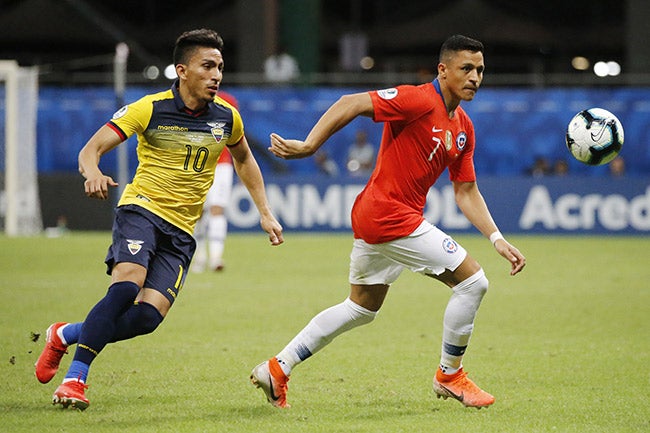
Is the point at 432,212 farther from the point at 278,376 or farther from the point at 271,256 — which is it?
the point at 278,376

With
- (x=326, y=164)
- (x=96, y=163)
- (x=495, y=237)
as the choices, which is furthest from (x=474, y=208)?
(x=326, y=164)

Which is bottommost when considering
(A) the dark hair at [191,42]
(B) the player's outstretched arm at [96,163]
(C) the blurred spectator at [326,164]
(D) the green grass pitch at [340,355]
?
(D) the green grass pitch at [340,355]

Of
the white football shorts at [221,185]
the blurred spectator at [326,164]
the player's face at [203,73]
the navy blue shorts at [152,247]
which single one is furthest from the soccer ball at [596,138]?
the blurred spectator at [326,164]

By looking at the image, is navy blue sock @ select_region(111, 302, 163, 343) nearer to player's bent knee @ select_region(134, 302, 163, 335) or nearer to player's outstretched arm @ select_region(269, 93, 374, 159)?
player's bent knee @ select_region(134, 302, 163, 335)

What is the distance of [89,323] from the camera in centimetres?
625

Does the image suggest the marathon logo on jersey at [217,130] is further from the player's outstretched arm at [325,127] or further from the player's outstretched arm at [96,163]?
the player's outstretched arm at [325,127]

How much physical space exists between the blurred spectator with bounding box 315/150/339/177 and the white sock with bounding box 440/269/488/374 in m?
16.1

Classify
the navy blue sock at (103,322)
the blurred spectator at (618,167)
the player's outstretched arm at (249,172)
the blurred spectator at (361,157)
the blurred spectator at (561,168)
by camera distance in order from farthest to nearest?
the blurred spectator at (361,157) < the blurred spectator at (561,168) < the blurred spectator at (618,167) < the player's outstretched arm at (249,172) < the navy blue sock at (103,322)

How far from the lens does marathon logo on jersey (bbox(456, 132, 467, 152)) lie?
6759 millimetres

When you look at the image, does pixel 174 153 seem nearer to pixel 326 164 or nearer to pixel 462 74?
pixel 462 74

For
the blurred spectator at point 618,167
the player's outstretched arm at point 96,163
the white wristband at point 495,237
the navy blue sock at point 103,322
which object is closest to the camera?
the player's outstretched arm at point 96,163

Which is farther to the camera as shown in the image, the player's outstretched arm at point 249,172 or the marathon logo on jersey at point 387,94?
the player's outstretched arm at point 249,172

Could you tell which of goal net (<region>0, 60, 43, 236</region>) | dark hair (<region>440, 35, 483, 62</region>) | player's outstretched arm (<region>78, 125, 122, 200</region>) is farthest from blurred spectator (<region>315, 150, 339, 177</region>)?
player's outstretched arm (<region>78, 125, 122, 200</region>)

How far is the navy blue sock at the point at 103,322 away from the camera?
6.21 meters
